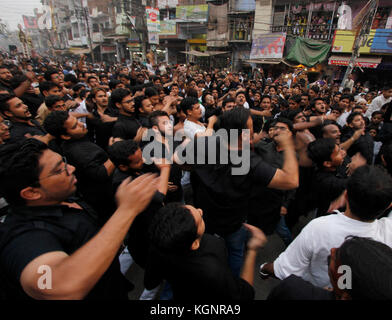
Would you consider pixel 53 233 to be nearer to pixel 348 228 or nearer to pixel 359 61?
pixel 348 228

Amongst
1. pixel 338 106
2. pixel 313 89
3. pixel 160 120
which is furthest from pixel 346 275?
pixel 313 89

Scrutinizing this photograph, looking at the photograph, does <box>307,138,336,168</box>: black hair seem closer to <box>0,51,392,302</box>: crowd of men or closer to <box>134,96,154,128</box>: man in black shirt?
<box>0,51,392,302</box>: crowd of men

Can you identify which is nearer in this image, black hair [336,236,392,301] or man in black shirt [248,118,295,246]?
black hair [336,236,392,301]

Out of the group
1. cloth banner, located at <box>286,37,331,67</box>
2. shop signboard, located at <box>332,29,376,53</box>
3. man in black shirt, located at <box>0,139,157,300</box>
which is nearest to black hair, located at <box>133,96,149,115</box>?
man in black shirt, located at <box>0,139,157,300</box>

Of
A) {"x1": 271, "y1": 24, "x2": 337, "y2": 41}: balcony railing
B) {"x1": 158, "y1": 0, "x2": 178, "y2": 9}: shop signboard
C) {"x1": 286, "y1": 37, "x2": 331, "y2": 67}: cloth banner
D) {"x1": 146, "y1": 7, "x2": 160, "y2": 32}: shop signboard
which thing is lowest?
{"x1": 286, "y1": 37, "x2": 331, "y2": 67}: cloth banner

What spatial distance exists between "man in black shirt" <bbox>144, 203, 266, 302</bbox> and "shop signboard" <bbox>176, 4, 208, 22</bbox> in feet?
78.7

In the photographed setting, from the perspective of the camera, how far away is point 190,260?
3.93 feet

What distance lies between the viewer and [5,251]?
93 cm

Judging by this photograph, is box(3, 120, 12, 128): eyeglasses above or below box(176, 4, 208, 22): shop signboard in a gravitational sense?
below

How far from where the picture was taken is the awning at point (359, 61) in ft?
44.7

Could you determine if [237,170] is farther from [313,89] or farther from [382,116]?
[313,89]

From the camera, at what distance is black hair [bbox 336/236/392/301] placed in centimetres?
78

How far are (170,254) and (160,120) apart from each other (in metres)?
1.96
